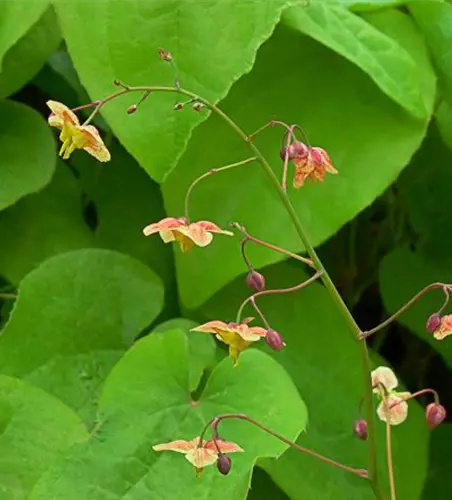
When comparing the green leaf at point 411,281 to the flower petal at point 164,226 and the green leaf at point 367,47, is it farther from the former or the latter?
the flower petal at point 164,226

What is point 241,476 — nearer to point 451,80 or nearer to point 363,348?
point 363,348

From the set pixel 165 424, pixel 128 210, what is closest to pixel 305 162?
pixel 165 424

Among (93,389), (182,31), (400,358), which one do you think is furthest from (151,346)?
(400,358)

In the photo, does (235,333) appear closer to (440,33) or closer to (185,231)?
(185,231)

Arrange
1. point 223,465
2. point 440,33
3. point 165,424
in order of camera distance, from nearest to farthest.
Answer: point 223,465
point 165,424
point 440,33

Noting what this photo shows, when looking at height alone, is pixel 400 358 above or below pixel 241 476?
below
